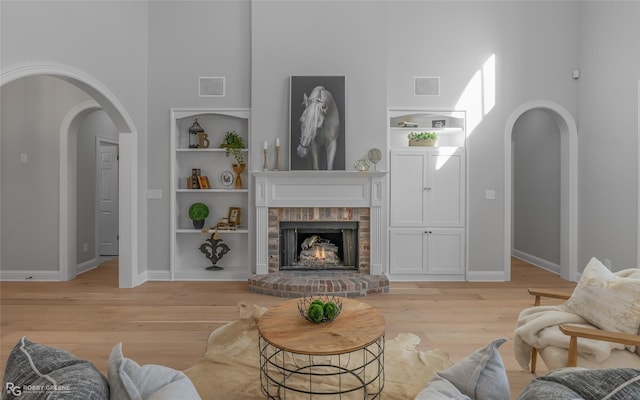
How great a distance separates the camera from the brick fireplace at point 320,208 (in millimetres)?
4969

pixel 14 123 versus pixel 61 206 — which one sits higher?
pixel 14 123

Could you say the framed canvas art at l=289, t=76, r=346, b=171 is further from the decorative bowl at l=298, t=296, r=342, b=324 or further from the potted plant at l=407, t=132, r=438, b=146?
the decorative bowl at l=298, t=296, r=342, b=324

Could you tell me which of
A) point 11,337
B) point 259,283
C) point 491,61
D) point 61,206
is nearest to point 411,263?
point 259,283

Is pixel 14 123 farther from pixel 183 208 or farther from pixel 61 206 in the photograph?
pixel 183 208

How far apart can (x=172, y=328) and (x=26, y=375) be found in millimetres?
2514

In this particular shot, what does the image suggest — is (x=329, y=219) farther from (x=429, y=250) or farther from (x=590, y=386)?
(x=590, y=386)

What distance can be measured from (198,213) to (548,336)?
4338 mm

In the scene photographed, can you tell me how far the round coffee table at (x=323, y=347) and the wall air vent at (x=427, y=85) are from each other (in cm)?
375

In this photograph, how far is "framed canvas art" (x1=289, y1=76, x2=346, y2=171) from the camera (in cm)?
499

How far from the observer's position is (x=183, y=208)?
17.7ft

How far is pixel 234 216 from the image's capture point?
209 inches

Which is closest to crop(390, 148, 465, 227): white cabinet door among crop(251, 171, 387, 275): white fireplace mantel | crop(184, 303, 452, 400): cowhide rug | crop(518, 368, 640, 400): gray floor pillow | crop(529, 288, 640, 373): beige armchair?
crop(251, 171, 387, 275): white fireplace mantel

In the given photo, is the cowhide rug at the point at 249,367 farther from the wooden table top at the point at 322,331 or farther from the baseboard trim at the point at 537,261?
the baseboard trim at the point at 537,261

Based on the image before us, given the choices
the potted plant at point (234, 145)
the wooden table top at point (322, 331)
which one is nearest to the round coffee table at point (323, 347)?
the wooden table top at point (322, 331)
